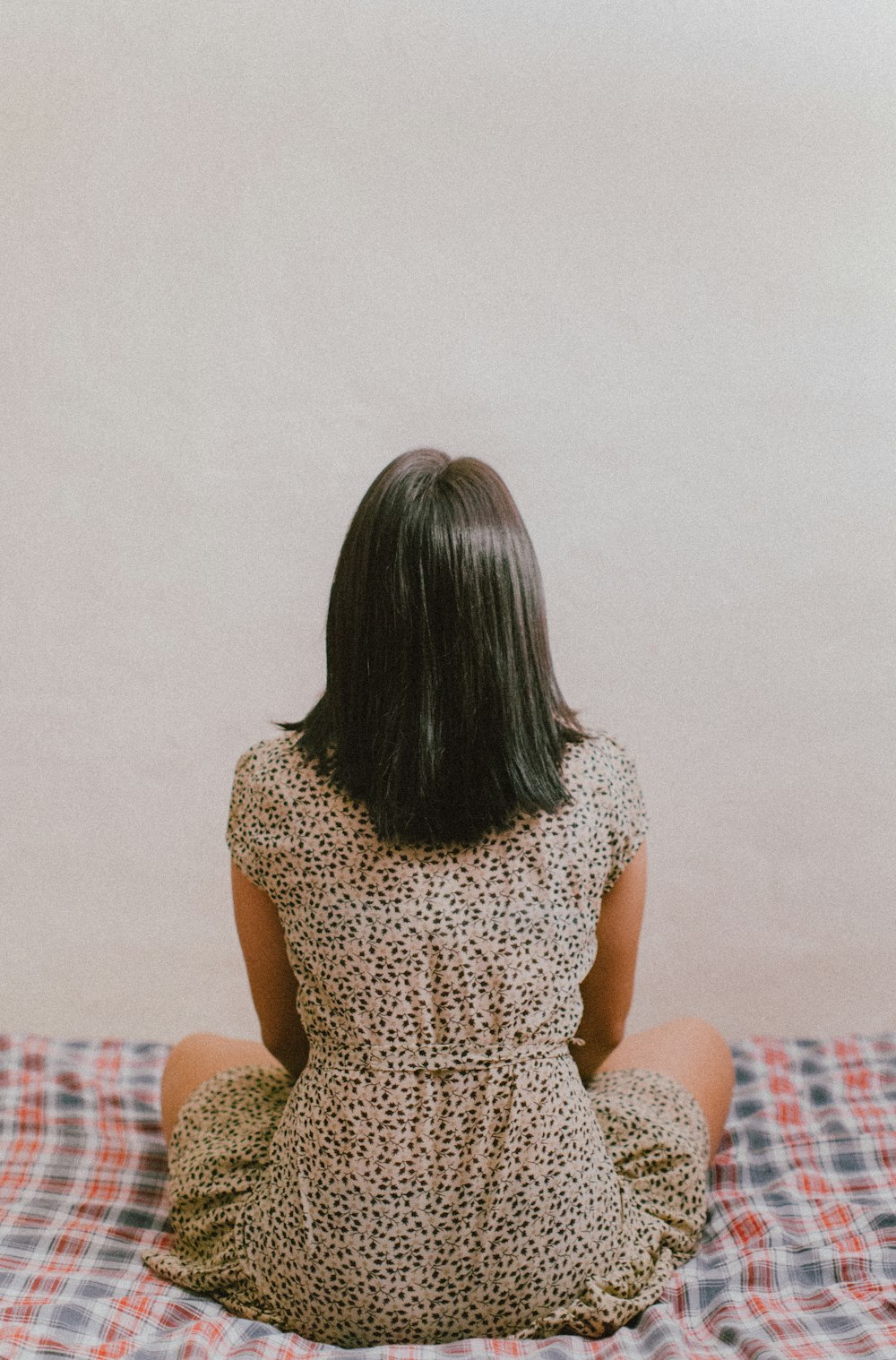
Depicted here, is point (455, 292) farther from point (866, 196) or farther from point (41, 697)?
point (41, 697)

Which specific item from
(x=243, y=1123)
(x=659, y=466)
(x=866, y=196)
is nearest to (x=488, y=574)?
(x=243, y=1123)


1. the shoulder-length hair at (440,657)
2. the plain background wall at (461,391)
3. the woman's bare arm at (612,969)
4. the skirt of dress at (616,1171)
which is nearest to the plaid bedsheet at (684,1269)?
the skirt of dress at (616,1171)

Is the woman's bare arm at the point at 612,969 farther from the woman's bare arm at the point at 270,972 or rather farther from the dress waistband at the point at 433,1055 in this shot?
the woman's bare arm at the point at 270,972

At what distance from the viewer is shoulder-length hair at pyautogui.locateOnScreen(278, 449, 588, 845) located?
3.38ft

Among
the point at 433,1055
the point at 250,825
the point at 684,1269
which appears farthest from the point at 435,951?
the point at 684,1269

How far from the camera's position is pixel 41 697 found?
6.17 feet

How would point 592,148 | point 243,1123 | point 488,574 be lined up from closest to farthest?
1. point 488,574
2. point 243,1123
3. point 592,148

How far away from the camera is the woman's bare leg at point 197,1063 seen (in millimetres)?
1380

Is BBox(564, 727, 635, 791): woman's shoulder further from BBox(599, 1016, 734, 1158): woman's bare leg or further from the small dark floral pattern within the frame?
BBox(599, 1016, 734, 1158): woman's bare leg

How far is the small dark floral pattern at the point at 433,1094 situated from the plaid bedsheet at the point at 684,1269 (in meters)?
0.04

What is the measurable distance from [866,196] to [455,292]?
2.09 feet

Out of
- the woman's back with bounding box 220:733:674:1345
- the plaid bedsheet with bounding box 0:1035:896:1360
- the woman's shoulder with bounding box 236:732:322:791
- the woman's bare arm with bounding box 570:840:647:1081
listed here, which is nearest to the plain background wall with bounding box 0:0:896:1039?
the plaid bedsheet with bounding box 0:1035:896:1360

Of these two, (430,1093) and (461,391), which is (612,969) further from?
(461,391)

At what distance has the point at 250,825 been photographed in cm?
113
